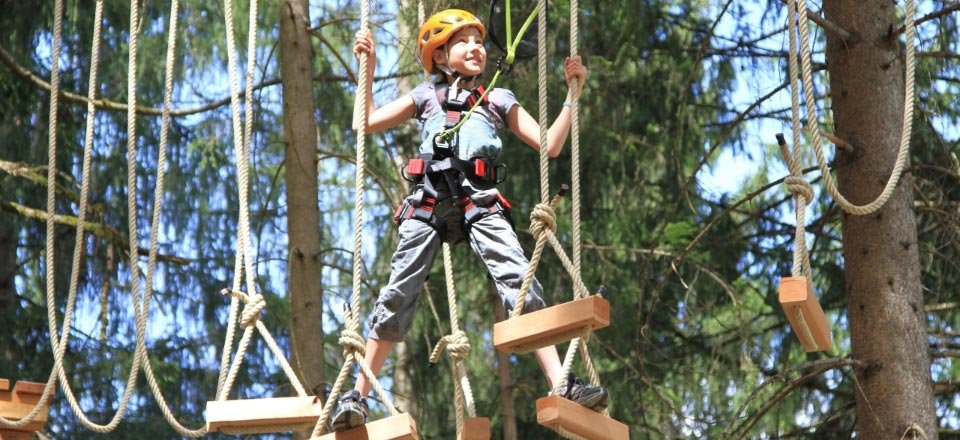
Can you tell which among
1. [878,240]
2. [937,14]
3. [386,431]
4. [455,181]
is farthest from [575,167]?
[937,14]

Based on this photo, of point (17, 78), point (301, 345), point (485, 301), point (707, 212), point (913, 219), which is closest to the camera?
point (913, 219)

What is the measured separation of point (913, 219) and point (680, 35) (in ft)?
13.2

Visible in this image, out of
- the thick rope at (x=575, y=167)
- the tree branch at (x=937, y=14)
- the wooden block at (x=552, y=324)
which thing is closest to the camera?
the wooden block at (x=552, y=324)

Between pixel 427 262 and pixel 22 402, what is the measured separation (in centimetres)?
211

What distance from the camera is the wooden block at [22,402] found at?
594 centimetres

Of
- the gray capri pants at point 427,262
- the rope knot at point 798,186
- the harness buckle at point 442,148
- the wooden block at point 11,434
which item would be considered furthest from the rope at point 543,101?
the wooden block at point 11,434

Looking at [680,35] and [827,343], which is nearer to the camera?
[827,343]

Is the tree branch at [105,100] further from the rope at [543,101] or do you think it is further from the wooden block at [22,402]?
the rope at [543,101]

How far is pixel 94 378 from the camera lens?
966cm

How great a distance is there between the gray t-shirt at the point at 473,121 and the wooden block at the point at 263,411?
91 cm

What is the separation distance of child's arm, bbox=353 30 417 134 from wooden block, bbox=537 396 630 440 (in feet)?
3.69

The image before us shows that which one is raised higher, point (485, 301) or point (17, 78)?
point (17, 78)

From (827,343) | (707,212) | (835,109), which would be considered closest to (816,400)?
(707,212)

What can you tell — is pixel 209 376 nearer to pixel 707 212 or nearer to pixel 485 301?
pixel 485 301
